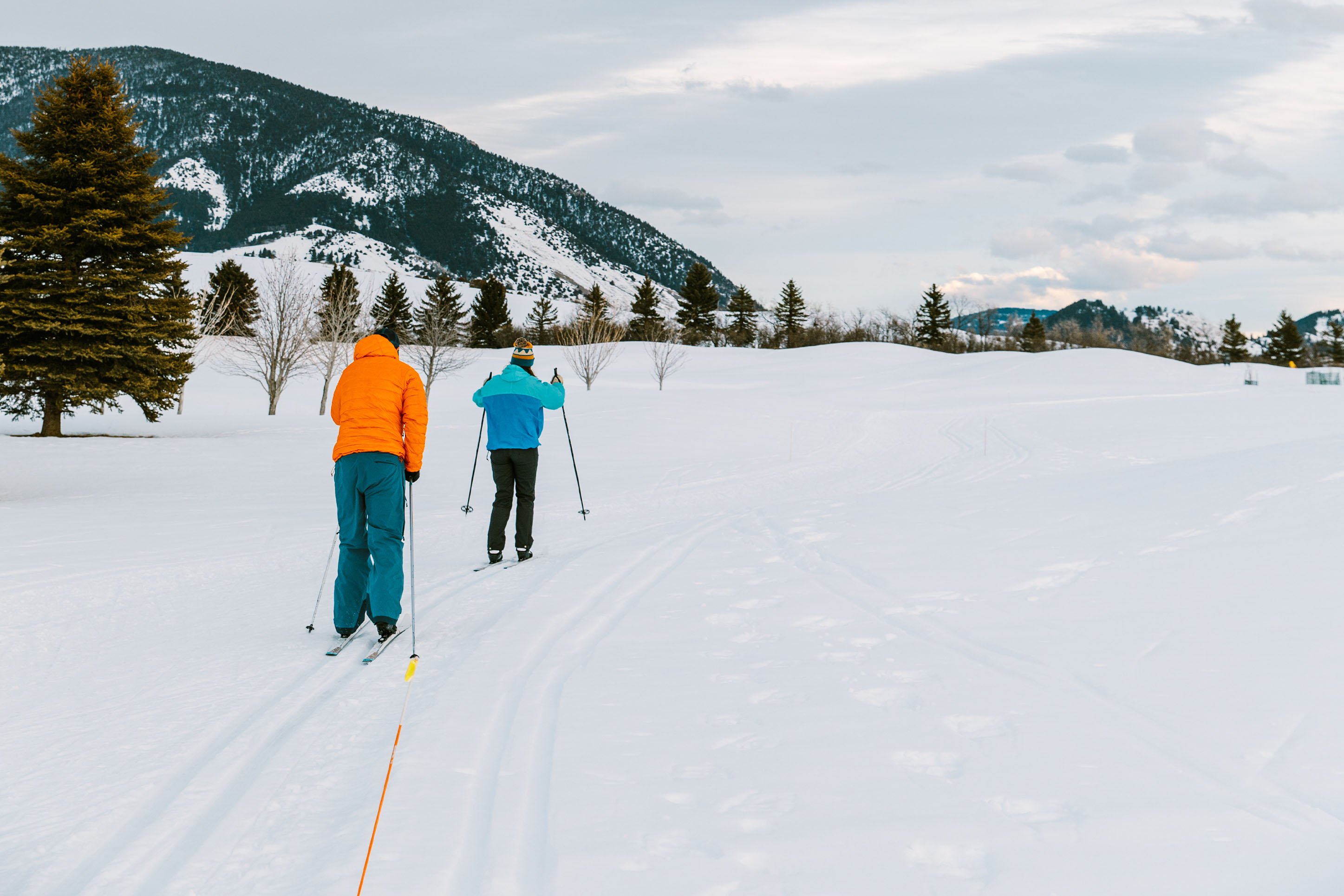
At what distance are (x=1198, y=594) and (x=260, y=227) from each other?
206656mm

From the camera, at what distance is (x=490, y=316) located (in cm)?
6762

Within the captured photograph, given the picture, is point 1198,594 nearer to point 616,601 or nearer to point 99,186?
point 616,601

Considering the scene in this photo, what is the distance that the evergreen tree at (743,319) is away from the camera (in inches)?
2948

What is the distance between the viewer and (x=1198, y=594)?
495 centimetres

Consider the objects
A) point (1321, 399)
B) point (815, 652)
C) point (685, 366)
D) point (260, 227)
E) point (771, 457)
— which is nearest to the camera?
point (815, 652)

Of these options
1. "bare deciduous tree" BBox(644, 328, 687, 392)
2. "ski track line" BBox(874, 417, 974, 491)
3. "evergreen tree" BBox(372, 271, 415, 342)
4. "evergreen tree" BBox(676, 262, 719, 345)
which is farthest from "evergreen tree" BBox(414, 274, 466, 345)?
"ski track line" BBox(874, 417, 974, 491)

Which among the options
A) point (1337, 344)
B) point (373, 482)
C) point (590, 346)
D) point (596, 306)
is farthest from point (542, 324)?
point (1337, 344)

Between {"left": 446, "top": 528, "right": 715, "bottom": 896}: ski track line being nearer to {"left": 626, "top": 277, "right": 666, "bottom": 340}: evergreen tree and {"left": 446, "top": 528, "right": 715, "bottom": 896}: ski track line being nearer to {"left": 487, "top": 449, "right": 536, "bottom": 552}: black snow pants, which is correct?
{"left": 487, "top": 449, "right": 536, "bottom": 552}: black snow pants

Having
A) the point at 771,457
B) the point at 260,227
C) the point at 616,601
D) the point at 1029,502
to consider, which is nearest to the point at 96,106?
the point at 771,457

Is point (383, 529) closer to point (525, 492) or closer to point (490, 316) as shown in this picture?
point (525, 492)

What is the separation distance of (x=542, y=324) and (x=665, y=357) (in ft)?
104

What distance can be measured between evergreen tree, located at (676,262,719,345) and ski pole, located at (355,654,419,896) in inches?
2591

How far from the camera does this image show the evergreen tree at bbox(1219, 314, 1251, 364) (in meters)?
77.6

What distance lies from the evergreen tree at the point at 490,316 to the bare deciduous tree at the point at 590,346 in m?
7.93
